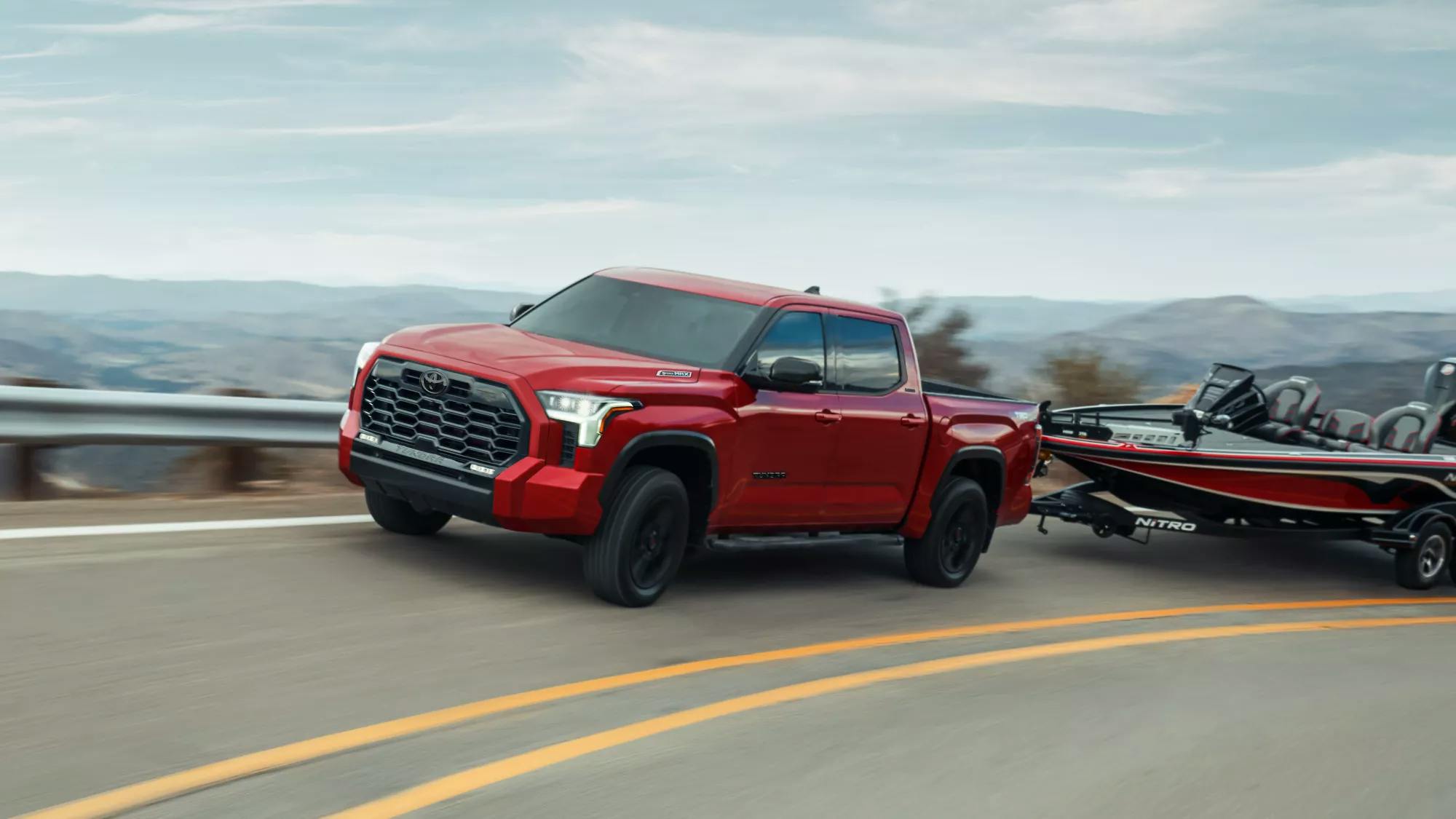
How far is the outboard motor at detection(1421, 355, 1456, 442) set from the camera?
42.0 ft

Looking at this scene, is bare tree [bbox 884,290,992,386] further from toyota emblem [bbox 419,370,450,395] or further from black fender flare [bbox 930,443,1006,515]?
toyota emblem [bbox 419,370,450,395]

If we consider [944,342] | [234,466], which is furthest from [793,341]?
[944,342]

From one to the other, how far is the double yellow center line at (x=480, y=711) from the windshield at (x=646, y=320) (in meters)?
1.87

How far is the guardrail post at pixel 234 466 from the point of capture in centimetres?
1153

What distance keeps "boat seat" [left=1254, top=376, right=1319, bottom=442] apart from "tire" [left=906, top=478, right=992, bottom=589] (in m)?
3.92

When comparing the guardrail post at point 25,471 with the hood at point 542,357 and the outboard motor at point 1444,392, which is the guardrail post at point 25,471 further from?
the outboard motor at point 1444,392

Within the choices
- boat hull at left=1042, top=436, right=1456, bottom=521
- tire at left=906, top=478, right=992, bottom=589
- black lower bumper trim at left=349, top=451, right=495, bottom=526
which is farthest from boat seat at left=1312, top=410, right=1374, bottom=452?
black lower bumper trim at left=349, top=451, right=495, bottom=526

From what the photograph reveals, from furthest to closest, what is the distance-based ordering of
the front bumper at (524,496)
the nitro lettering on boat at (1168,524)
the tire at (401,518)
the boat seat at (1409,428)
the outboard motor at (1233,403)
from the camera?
the outboard motor at (1233,403), the boat seat at (1409,428), the nitro lettering on boat at (1168,524), the tire at (401,518), the front bumper at (524,496)

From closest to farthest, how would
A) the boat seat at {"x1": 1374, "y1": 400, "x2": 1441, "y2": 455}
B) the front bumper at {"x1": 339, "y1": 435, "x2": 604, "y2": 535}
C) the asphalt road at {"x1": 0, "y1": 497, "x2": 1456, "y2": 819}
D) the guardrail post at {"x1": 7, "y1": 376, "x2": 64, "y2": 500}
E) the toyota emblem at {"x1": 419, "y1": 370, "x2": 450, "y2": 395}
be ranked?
the asphalt road at {"x1": 0, "y1": 497, "x2": 1456, "y2": 819} → the front bumper at {"x1": 339, "y1": 435, "x2": 604, "y2": 535} → the toyota emblem at {"x1": 419, "y1": 370, "x2": 450, "y2": 395} → the guardrail post at {"x1": 7, "y1": 376, "x2": 64, "y2": 500} → the boat seat at {"x1": 1374, "y1": 400, "x2": 1441, "y2": 455}

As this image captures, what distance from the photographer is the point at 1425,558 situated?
11961 millimetres

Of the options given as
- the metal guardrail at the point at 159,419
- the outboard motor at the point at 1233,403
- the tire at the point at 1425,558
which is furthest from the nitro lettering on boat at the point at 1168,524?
the metal guardrail at the point at 159,419

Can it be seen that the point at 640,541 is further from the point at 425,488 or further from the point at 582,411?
the point at 425,488

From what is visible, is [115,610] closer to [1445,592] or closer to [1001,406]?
[1001,406]

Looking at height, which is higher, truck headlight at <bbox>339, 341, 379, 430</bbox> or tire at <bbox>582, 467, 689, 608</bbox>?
truck headlight at <bbox>339, 341, 379, 430</bbox>
